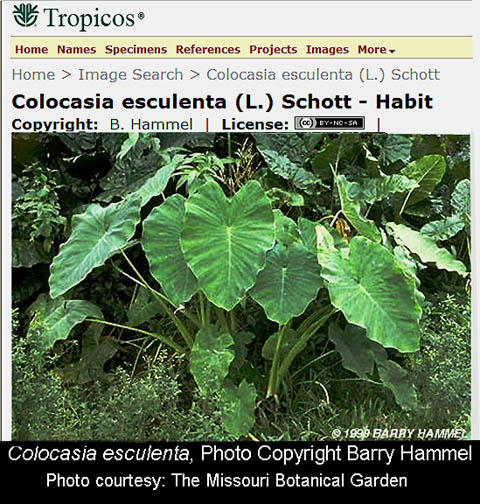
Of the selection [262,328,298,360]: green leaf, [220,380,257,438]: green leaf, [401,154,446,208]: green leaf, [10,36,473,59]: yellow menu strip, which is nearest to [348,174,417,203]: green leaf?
[401,154,446,208]: green leaf

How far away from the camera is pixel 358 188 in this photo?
112 inches

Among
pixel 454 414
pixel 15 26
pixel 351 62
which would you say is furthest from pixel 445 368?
pixel 15 26

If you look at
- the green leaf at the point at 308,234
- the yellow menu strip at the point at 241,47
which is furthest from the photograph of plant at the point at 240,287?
the yellow menu strip at the point at 241,47

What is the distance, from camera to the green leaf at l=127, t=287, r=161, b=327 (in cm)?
284

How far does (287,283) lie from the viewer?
247 centimetres

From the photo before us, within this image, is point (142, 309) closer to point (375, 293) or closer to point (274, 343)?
point (274, 343)

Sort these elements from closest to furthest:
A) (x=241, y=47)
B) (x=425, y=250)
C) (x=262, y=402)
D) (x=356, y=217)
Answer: (x=241, y=47)
(x=356, y=217)
(x=262, y=402)
(x=425, y=250)

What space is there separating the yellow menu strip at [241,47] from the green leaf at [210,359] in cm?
92

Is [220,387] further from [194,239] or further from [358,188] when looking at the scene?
[358,188]

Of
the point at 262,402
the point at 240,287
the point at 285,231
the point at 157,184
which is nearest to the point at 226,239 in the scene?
the point at 240,287

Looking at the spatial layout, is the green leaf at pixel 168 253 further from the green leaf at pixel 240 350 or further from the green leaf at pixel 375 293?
the green leaf at pixel 375 293

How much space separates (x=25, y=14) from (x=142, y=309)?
1.11 meters

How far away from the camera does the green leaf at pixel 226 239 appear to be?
2.36 metres
